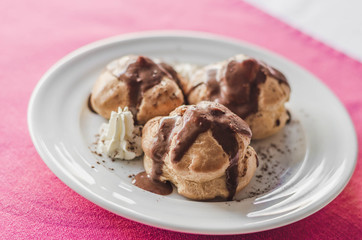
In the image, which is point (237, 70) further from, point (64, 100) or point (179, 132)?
point (64, 100)

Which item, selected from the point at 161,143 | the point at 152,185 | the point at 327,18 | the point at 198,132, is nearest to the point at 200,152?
the point at 198,132

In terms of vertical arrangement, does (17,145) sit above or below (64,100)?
below

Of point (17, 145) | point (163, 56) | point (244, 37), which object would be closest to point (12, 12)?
point (163, 56)

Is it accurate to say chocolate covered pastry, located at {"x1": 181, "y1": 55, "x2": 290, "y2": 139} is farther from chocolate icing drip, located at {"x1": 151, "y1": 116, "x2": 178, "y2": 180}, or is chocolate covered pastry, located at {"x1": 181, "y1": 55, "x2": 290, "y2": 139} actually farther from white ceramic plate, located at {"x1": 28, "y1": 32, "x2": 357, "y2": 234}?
chocolate icing drip, located at {"x1": 151, "y1": 116, "x2": 178, "y2": 180}

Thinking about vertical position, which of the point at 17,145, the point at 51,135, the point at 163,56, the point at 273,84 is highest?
the point at 273,84

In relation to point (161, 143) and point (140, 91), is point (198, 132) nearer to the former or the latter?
point (161, 143)

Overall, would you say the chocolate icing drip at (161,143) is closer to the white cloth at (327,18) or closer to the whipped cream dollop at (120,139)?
the whipped cream dollop at (120,139)
